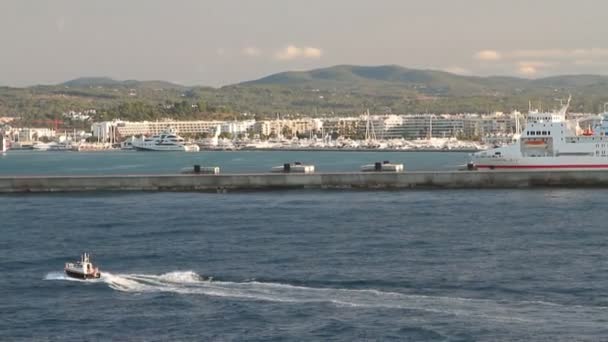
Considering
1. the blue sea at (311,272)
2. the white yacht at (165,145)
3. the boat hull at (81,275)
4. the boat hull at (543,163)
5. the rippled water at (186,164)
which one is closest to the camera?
the blue sea at (311,272)

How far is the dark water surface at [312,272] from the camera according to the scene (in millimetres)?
26703

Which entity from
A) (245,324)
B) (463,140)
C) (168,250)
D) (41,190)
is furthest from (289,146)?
(245,324)

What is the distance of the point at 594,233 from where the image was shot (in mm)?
41625

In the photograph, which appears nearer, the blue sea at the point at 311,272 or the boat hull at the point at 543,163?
the blue sea at the point at 311,272

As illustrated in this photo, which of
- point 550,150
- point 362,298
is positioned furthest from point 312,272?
point 550,150

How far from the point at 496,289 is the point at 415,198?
91.0 feet

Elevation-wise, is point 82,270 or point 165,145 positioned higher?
point 165,145

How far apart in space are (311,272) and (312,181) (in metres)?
32.5

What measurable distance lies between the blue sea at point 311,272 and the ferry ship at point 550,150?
64.9ft

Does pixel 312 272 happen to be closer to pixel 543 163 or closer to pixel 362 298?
pixel 362 298

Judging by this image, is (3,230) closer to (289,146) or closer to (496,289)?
(496,289)

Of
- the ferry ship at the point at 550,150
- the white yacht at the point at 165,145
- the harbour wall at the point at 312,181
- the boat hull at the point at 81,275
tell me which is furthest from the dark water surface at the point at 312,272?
the white yacht at the point at 165,145

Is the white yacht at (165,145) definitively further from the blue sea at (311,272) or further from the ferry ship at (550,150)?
the blue sea at (311,272)

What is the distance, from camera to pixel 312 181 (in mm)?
66062
